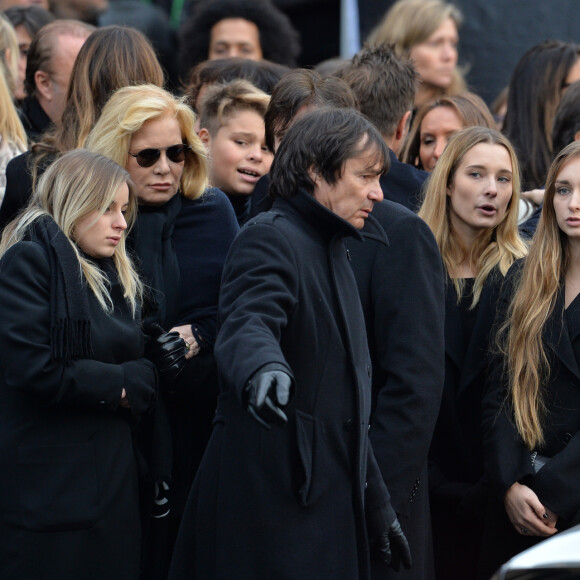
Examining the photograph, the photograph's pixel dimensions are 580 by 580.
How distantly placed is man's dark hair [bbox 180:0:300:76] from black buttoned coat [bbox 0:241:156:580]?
3999mm

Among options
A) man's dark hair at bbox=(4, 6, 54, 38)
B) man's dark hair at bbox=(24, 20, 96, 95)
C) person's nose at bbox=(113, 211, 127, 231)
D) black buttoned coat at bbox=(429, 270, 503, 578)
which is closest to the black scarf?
person's nose at bbox=(113, 211, 127, 231)

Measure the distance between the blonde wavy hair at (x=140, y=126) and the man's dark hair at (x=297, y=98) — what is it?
1.04 feet

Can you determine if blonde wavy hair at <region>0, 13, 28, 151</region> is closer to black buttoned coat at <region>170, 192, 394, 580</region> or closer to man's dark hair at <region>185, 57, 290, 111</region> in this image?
man's dark hair at <region>185, 57, 290, 111</region>

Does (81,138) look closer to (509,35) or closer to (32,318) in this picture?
(32,318)

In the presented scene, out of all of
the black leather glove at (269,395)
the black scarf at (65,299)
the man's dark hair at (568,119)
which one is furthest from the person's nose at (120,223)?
the man's dark hair at (568,119)

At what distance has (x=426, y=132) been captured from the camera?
5.70m

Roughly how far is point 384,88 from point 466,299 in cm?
102

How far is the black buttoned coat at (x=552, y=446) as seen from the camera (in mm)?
4137

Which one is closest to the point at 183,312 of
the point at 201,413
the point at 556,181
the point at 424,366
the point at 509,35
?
the point at 201,413

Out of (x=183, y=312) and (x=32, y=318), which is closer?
(x=32, y=318)

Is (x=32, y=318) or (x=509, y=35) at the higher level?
(x=509, y=35)

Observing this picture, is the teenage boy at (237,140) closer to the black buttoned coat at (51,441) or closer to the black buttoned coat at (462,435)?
the black buttoned coat at (462,435)

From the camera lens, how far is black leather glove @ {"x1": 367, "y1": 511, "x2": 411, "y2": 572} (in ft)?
12.0

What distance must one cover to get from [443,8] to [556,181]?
11.1 feet
